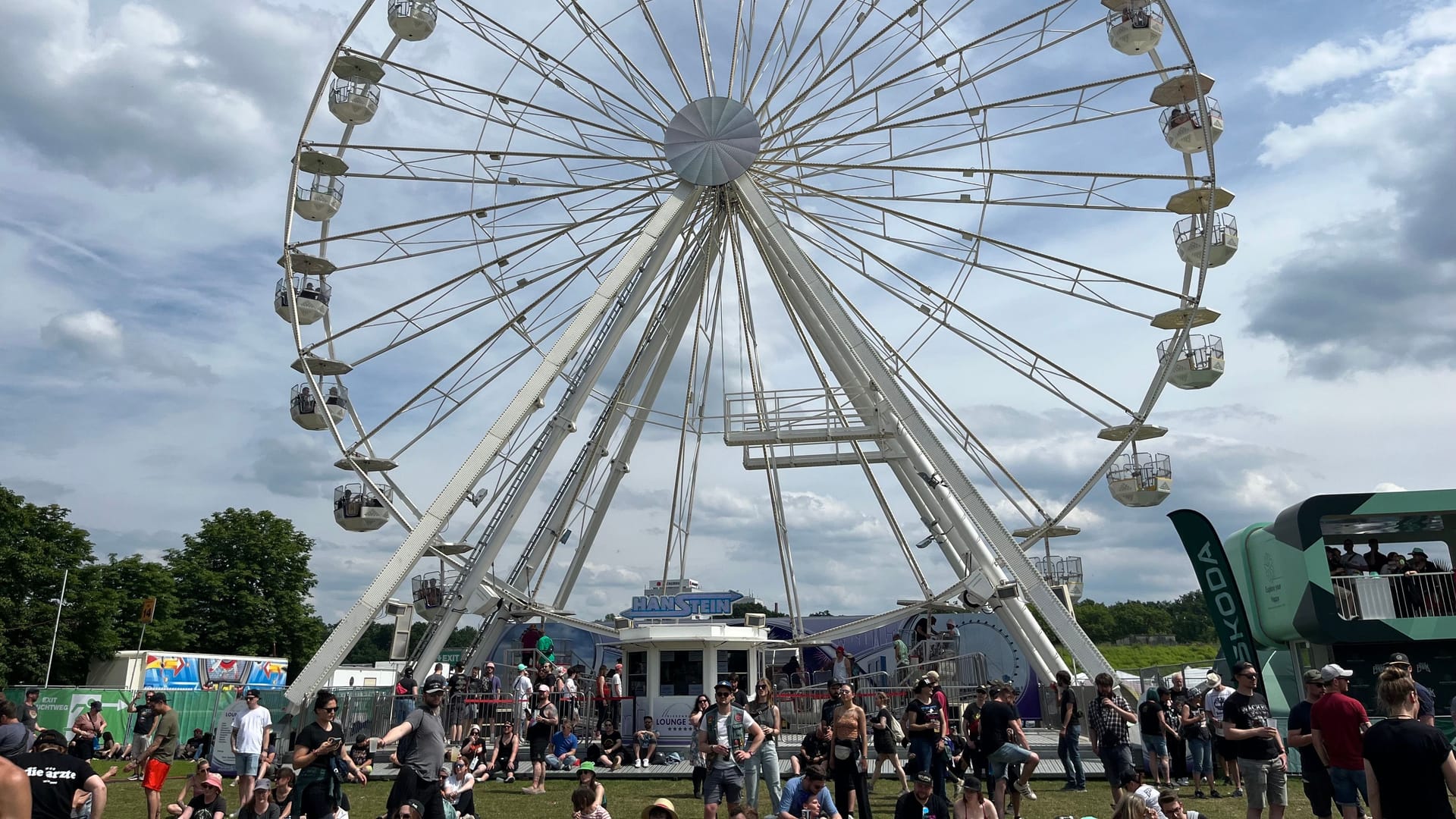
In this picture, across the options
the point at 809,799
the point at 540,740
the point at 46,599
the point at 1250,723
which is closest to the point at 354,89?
the point at 540,740

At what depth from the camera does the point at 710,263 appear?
81.4ft

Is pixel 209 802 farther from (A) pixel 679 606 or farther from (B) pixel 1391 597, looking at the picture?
(B) pixel 1391 597

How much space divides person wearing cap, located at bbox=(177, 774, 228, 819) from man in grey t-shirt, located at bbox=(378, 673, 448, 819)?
7.15 ft

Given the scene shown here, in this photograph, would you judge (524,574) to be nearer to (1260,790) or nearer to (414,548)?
(414,548)

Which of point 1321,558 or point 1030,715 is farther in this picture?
point 1030,715

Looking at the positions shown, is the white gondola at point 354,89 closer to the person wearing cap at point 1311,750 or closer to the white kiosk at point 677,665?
the white kiosk at point 677,665

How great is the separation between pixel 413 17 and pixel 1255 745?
20.6 meters

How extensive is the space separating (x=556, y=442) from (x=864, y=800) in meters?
13.4

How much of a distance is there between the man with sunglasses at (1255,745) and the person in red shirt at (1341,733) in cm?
126

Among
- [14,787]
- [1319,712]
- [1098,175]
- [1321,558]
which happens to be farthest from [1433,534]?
[14,787]

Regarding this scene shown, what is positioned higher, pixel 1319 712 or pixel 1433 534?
pixel 1433 534

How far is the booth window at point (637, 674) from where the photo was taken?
21.7 metres

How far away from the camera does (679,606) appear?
23000mm

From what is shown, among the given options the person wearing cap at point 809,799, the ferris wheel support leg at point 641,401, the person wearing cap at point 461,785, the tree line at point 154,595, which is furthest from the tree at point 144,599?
the person wearing cap at point 809,799
